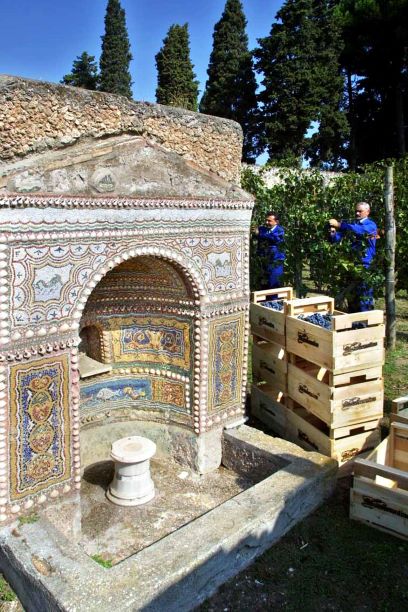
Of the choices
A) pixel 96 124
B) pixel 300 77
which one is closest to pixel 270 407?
pixel 96 124

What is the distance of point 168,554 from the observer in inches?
142

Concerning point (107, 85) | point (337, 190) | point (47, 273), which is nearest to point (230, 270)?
point (47, 273)

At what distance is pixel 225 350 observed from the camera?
558cm

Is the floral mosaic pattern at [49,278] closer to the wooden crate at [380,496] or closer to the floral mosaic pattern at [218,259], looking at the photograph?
the floral mosaic pattern at [218,259]

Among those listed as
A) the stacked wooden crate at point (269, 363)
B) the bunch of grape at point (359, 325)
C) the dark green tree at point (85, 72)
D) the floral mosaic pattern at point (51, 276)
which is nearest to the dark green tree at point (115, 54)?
the dark green tree at point (85, 72)

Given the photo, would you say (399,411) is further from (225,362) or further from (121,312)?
(121,312)

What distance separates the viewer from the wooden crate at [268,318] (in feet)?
19.2

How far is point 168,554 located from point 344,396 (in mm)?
2403

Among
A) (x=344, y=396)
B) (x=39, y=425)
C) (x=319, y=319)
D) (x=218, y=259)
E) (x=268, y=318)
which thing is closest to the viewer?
(x=39, y=425)

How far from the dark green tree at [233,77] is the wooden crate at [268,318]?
2843 centimetres

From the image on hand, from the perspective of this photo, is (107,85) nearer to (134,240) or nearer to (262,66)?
(262,66)

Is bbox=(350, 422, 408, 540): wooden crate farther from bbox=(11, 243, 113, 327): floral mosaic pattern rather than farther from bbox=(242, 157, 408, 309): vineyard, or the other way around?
bbox=(242, 157, 408, 309): vineyard

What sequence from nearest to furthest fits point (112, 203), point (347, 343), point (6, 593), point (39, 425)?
point (6, 593) < point (39, 425) < point (112, 203) < point (347, 343)

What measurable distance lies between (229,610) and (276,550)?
749 millimetres
